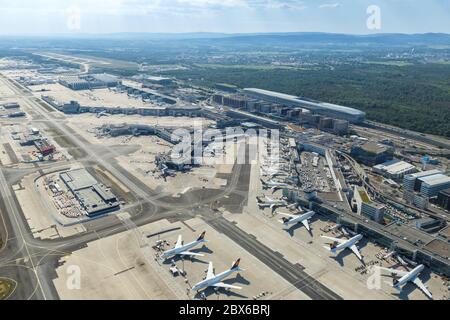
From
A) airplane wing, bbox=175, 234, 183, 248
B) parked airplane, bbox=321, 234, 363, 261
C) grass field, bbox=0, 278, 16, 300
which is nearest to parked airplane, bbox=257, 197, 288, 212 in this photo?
parked airplane, bbox=321, 234, 363, 261

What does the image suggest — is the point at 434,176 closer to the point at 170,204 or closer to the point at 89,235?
the point at 170,204

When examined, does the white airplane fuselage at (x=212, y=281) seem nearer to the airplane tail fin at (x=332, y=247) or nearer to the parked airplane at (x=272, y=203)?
the airplane tail fin at (x=332, y=247)

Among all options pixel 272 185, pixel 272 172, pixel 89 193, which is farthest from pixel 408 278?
pixel 89 193

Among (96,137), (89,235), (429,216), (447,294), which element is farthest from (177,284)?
(96,137)

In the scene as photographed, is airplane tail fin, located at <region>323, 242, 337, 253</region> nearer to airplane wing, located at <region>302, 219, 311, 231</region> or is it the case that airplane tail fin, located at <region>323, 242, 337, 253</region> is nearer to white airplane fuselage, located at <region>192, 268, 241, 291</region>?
airplane wing, located at <region>302, 219, 311, 231</region>

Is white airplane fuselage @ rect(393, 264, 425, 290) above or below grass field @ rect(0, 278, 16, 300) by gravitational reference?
above
